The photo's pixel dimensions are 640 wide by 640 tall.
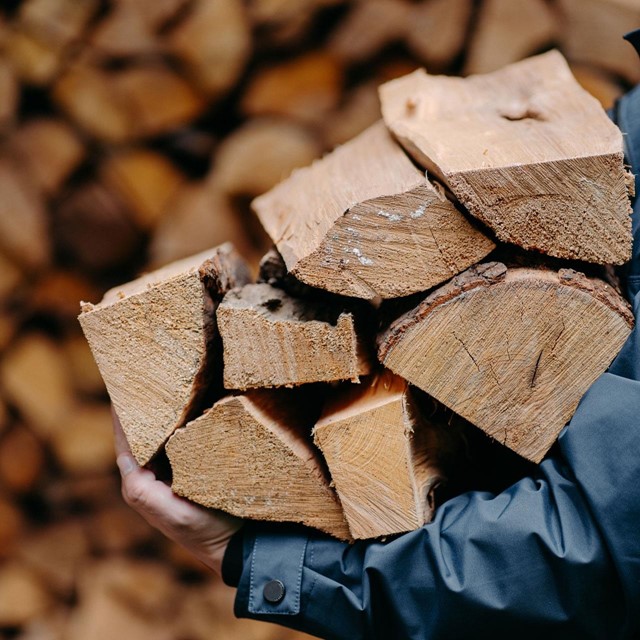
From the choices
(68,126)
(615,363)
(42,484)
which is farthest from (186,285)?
(42,484)

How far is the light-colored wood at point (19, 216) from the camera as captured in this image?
1764mm

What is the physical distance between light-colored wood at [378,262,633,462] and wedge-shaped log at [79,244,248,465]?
26 cm

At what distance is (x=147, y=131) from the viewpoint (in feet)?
5.83

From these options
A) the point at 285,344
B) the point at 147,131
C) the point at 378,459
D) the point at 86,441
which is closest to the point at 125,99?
the point at 147,131

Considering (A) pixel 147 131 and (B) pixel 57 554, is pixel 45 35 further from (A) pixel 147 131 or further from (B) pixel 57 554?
(B) pixel 57 554

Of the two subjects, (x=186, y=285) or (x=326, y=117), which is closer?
(x=186, y=285)

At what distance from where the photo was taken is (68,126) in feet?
5.80

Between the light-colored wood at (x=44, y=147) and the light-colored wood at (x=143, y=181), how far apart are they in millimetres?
94

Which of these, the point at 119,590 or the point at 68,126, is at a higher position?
the point at 68,126

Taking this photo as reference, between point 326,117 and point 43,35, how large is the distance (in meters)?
0.73

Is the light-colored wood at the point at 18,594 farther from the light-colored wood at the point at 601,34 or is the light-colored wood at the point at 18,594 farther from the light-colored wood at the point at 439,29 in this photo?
the light-colored wood at the point at 601,34

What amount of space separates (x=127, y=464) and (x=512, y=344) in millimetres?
638

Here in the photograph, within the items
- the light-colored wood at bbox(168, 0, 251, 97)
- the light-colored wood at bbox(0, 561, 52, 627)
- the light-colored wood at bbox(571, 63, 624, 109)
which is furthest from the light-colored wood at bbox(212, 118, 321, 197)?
the light-colored wood at bbox(0, 561, 52, 627)

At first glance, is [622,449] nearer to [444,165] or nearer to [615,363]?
[615,363]
